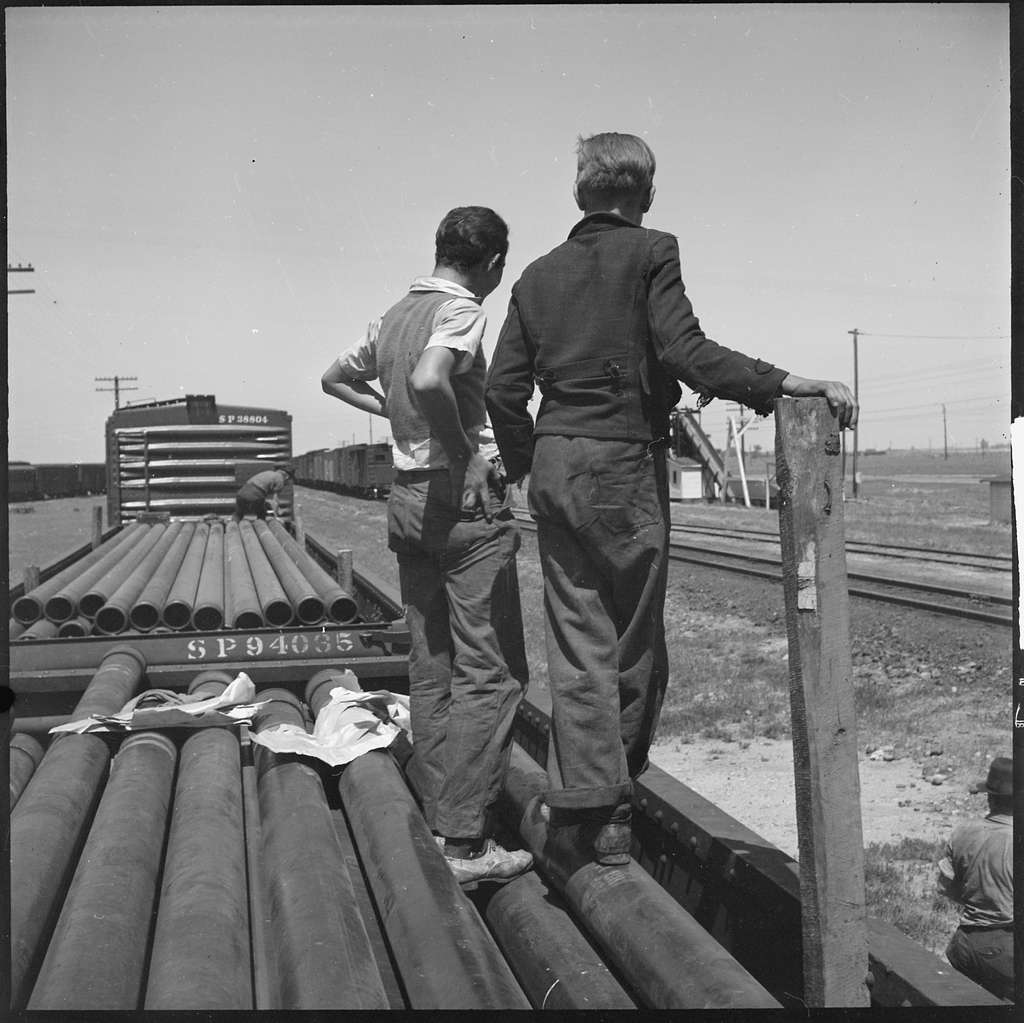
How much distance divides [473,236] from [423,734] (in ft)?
4.98

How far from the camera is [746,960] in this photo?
9.32 feet

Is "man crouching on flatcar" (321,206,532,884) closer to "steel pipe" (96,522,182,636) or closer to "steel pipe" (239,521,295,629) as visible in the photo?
"steel pipe" (239,521,295,629)

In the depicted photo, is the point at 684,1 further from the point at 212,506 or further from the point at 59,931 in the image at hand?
the point at 212,506

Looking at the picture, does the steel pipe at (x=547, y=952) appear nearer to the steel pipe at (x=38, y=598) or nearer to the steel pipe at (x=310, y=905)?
the steel pipe at (x=310, y=905)

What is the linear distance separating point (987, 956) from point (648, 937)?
1623mm

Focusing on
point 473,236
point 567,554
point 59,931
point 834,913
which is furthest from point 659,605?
point 59,931

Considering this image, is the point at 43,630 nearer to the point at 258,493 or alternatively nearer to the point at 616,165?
the point at 616,165

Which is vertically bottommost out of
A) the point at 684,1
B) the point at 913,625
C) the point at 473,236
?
the point at 913,625

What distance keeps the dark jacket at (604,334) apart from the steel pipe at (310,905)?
1.21 metres

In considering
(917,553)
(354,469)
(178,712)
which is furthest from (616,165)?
(354,469)

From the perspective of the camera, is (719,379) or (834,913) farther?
(719,379)

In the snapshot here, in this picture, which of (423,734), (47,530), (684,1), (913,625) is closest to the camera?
(684,1)

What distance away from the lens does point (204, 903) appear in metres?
2.57

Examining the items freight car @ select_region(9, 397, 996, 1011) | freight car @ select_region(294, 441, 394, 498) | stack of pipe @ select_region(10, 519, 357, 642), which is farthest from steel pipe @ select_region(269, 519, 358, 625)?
freight car @ select_region(294, 441, 394, 498)
